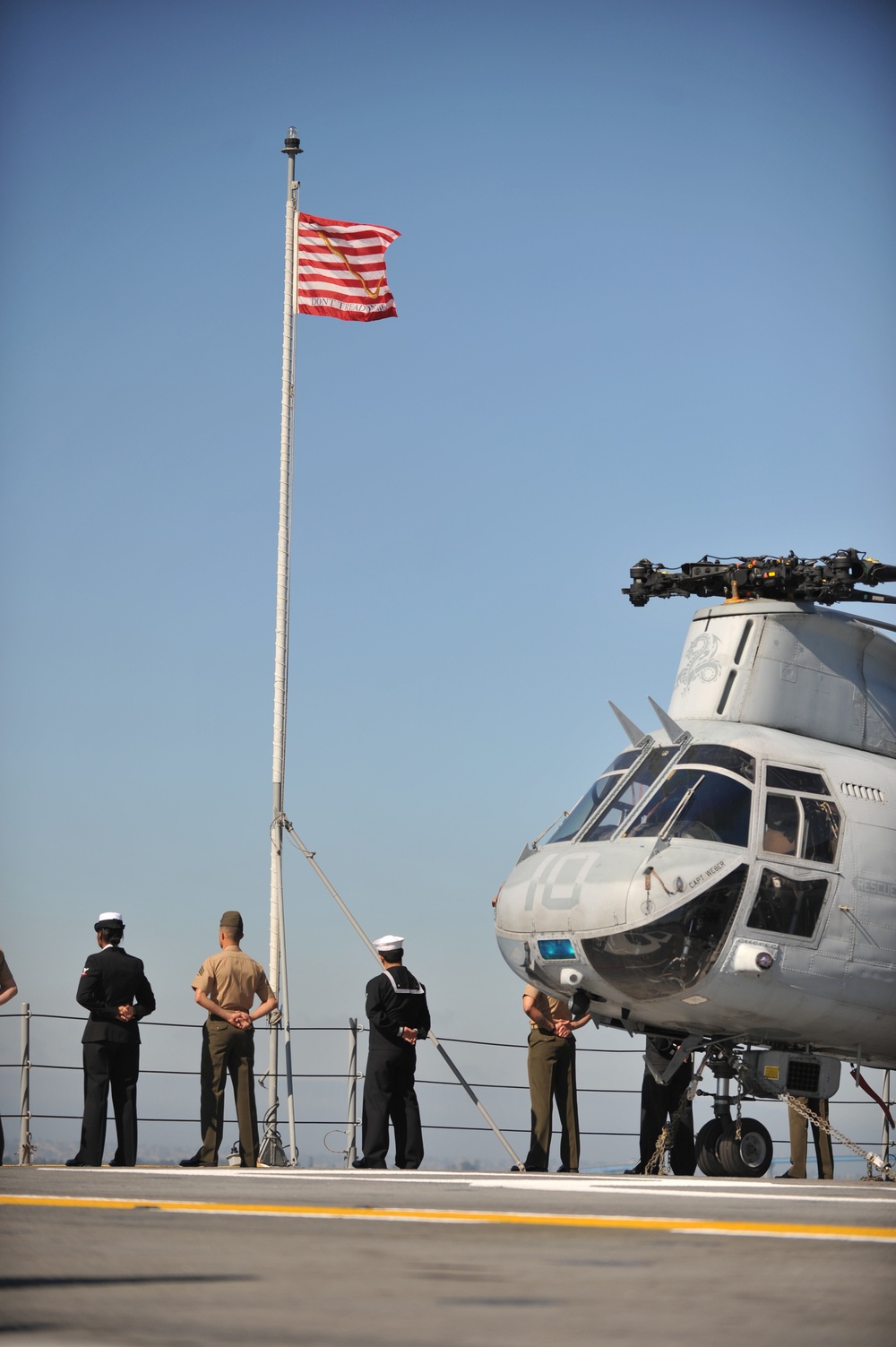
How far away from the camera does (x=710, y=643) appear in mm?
16562

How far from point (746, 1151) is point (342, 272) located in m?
12.3

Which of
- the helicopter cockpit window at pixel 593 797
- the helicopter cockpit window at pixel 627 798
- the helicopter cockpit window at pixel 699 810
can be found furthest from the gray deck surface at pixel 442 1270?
the helicopter cockpit window at pixel 593 797

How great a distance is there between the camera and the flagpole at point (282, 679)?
60.1 feet

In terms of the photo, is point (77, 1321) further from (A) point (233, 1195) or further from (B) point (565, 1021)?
(B) point (565, 1021)


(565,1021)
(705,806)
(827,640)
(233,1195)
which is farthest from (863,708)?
(233,1195)

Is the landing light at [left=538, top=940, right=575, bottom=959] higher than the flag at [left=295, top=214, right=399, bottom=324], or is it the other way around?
the flag at [left=295, top=214, right=399, bottom=324]

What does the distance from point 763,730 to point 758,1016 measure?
2.53 meters

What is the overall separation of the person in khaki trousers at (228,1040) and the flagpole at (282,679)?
2620mm

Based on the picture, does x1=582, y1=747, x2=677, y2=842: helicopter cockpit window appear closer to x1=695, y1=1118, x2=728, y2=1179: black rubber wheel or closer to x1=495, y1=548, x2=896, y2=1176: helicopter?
x1=495, y1=548, x2=896, y2=1176: helicopter

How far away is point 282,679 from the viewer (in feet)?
66.3

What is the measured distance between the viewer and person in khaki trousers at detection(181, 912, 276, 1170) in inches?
591

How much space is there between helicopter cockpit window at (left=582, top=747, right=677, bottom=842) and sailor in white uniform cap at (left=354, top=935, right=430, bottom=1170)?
6.79 ft

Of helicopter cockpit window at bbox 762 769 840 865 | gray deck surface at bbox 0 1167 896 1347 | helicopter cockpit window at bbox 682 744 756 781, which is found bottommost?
gray deck surface at bbox 0 1167 896 1347

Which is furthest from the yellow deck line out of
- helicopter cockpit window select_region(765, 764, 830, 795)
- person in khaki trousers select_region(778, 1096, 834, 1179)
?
person in khaki trousers select_region(778, 1096, 834, 1179)
